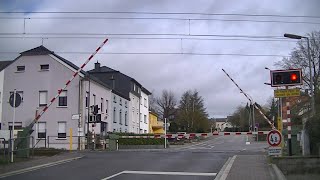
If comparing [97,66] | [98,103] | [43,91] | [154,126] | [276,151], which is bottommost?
[276,151]

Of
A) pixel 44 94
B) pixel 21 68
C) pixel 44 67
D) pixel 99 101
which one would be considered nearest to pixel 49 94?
pixel 44 94

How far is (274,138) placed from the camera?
1672 cm

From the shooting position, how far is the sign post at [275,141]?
16625mm

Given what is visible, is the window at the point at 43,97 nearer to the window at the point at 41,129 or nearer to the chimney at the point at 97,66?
the window at the point at 41,129

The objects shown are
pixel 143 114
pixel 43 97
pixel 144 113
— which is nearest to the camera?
pixel 43 97

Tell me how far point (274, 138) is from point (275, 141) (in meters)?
0.15

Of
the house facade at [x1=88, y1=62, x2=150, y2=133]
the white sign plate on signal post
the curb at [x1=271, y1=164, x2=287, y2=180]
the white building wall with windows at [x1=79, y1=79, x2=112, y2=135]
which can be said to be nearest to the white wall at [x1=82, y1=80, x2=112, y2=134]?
the white building wall with windows at [x1=79, y1=79, x2=112, y2=135]

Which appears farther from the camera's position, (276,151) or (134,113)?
(134,113)

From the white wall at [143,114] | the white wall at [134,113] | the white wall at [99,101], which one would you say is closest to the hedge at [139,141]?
the white wall at [99,101]

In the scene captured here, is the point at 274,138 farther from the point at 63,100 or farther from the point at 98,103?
the point at 98,103

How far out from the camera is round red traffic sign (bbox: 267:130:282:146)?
1661cm

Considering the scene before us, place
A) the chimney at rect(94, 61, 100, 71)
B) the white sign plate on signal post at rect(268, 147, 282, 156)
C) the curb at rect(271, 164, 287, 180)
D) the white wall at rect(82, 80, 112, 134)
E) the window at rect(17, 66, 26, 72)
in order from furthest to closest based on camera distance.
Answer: the chimney at rect(94, 61, 100, 71) → the window at rect(17, 66, 26, 72) → the white wall at rect(82, 80, 112, 134) → the white sign plate on signal post at rect(268, 147, 282, 156) → the curb at rect(271, 164, 287, 180)

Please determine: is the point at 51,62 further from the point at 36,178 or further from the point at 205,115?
the point at 205,115

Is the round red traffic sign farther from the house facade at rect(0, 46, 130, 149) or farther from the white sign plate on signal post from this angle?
the house facade at rect(0, 46, 130, 149)
